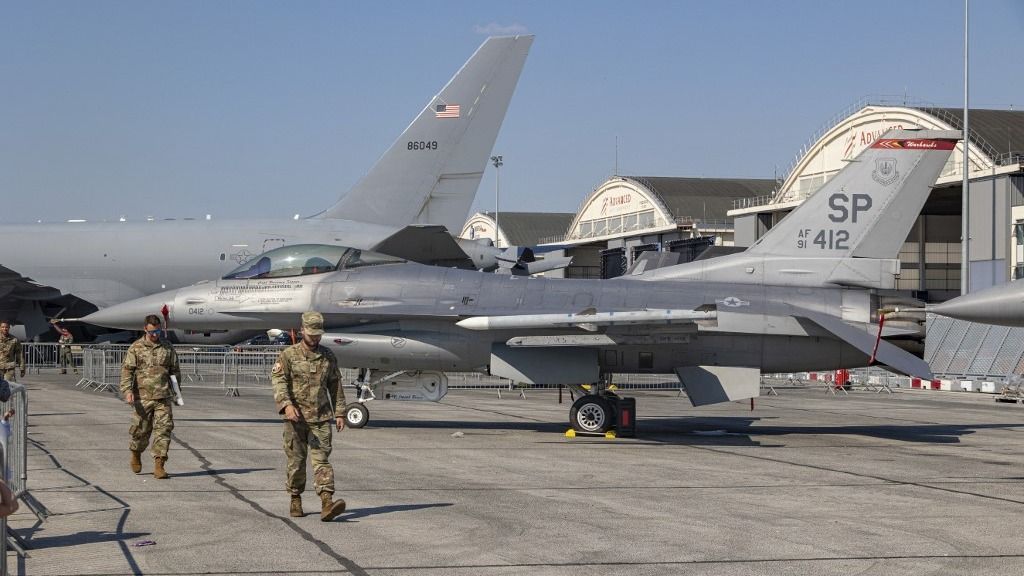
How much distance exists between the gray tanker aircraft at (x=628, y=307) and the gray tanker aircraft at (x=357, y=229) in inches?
396

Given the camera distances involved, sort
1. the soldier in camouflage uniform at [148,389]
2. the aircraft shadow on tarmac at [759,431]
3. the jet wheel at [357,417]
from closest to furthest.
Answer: the soldier in camouflage uniform at [148,389]
the aircraft shadow on tarmac at [759,431]
the jet wheel at [357,417]

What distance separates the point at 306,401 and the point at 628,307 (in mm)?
8415

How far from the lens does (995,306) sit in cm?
1007

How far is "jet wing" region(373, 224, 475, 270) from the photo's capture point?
91.4 ft

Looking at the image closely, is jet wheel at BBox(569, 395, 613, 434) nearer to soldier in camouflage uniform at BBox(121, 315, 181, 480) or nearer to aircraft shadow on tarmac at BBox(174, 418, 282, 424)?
aircraft shadow on tarmac at BBox(174, 418, 282, 424)

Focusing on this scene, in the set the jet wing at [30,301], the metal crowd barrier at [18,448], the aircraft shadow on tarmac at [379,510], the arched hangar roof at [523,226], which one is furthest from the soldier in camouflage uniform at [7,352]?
the arched hangar roof at [523,226]

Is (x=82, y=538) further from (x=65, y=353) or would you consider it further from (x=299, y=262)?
(x=65, y=353)

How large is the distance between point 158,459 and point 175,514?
106 inches

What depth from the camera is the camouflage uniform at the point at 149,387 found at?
12.7m

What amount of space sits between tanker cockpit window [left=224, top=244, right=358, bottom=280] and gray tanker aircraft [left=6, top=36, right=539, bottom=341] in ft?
31.5

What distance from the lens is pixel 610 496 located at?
10914mm

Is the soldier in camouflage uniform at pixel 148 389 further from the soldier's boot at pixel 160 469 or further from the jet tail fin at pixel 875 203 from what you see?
the jet tail fin at pixel 875 203

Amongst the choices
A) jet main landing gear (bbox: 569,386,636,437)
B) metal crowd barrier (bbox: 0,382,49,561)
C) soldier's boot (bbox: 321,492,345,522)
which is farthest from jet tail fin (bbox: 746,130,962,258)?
metal crowd barrier (bbox: 0,382,49,561)

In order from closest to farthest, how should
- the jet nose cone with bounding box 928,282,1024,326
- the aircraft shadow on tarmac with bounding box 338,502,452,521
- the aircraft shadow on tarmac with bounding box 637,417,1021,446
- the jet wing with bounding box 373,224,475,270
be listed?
1. the aircraft shadow on tarmac with bounding box 338,502,452,521
2. the jet nose cone with bounding box 928,282,1024,326
3. the aircraft shadow on tarmac with bounding box 637,417,1021,446
4. the jet wing with bounding box 373,224,475,270
